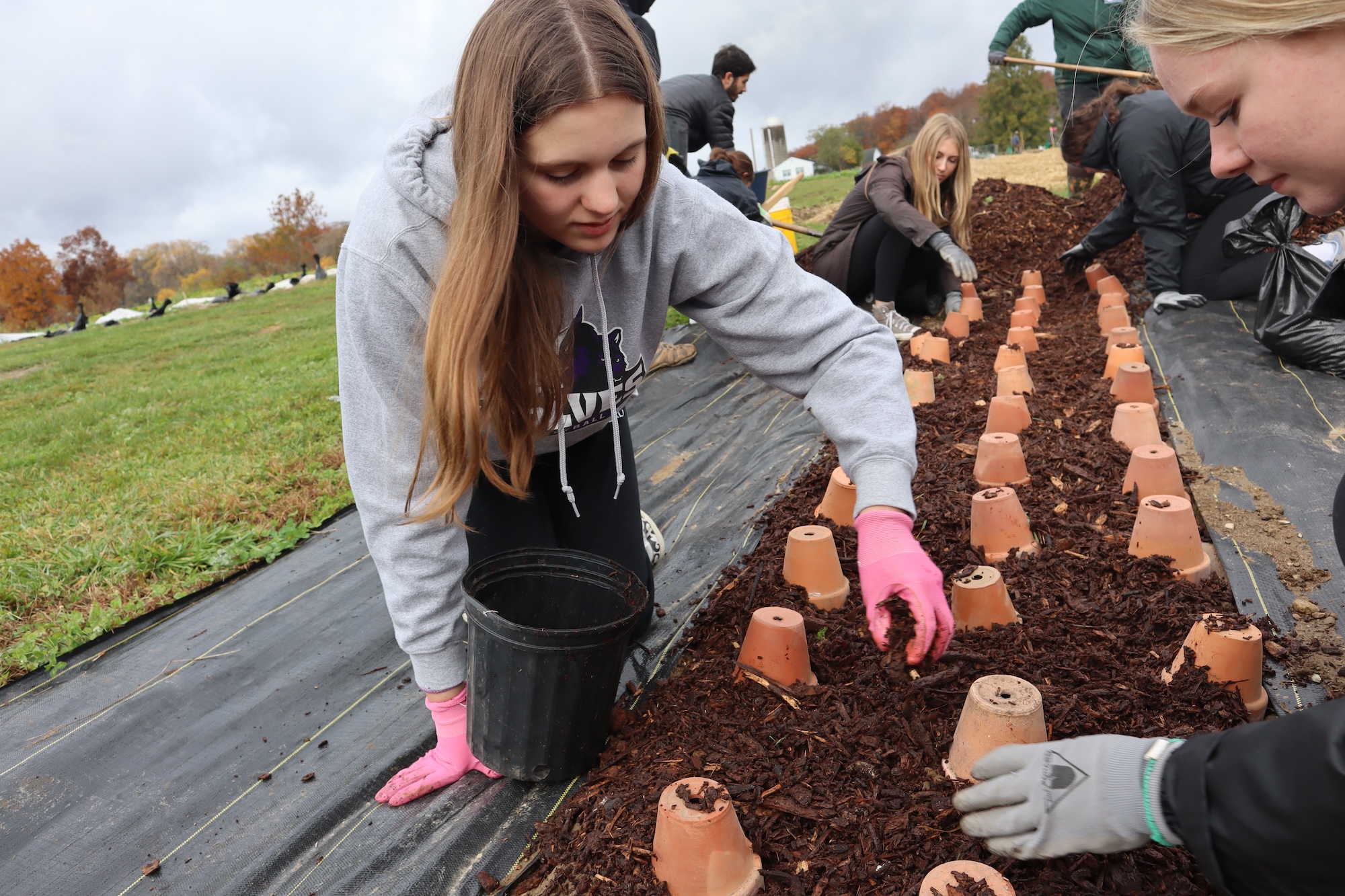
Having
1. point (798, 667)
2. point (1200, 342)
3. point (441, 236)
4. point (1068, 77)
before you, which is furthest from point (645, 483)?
point (1068, 77)

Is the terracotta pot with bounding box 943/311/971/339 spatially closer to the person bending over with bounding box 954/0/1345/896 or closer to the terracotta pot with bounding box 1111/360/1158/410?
the terracotta pot with bounding box 1111/360/1158/410

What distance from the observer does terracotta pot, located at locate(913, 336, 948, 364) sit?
428 cm

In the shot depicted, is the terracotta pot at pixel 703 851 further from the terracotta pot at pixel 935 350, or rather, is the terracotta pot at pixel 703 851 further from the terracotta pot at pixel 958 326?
the terracotta pot at pixel 958 326

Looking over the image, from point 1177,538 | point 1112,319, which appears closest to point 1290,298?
point 1112,319

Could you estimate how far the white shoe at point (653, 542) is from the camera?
2818 millimetres

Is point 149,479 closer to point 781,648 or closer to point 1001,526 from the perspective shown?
point 781,648

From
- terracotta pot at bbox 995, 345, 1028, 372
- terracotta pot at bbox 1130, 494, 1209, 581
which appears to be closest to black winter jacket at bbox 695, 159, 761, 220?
terracotta pot at bbox 995, 345, 1028, 372

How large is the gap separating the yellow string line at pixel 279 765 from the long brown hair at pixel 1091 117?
14.0 feet

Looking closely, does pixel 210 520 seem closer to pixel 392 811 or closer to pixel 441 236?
pixel 392 811

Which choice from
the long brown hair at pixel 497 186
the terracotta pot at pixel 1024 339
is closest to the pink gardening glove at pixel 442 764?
the long brown hair at pixel 497 186

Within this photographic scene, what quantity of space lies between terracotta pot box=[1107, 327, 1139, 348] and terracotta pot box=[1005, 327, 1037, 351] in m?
0.46

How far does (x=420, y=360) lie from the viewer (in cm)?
163

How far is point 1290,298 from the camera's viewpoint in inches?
124

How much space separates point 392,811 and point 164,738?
77 centimetres
